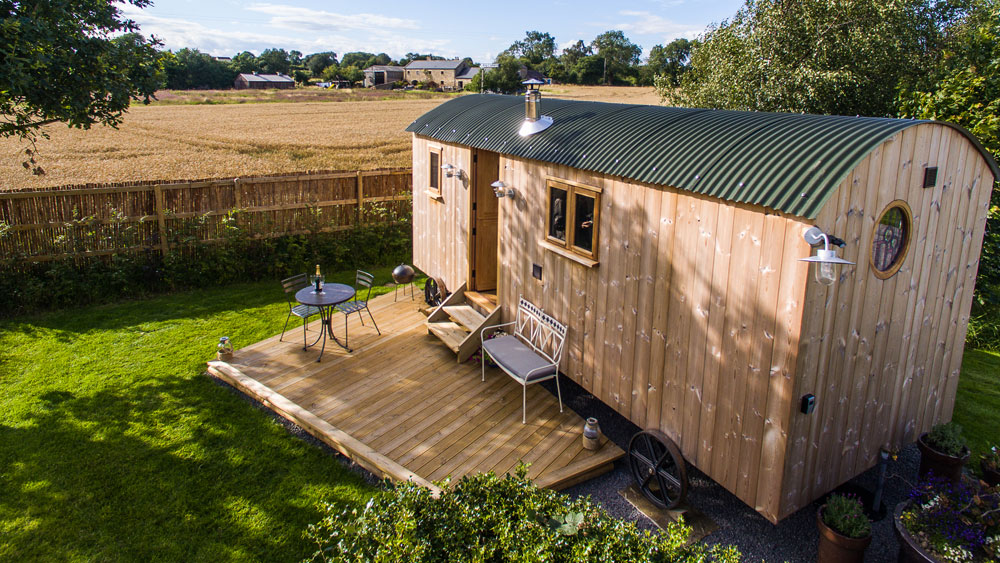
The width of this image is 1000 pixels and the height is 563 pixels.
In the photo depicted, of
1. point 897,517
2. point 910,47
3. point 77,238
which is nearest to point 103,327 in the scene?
point 77,238

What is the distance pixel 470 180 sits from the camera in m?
8.31

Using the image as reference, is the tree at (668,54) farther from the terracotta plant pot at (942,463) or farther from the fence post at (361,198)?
the terracotta plant pot at (942,463)

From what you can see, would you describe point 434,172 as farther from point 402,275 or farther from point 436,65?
point 436,65

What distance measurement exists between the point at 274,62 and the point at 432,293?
3140 inches

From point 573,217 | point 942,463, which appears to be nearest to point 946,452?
point 942,463

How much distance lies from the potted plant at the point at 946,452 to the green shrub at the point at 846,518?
4.74 ft

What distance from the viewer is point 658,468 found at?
5.38 metres

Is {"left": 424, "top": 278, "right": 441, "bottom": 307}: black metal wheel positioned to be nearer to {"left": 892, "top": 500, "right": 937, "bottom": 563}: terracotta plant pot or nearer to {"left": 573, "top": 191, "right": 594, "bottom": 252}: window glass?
{"left": 573, "top": 191, "right": 594, "bottom": 252}: window glass

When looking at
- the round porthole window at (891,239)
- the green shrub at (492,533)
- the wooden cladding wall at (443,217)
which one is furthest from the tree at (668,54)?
the green shrub at (492,533)

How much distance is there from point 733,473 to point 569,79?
184ft

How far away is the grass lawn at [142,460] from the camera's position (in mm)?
4941

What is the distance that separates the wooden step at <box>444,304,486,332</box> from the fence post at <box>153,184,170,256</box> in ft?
18.8

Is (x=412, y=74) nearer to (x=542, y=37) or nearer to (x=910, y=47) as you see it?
(x=542, y=37)

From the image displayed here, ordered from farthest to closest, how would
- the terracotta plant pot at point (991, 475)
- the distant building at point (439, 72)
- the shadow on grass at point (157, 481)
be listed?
the distant building at point (439, 72) → the terracotta plant pot at point (991, 475) → the shadow on grass at point (157, 481)
